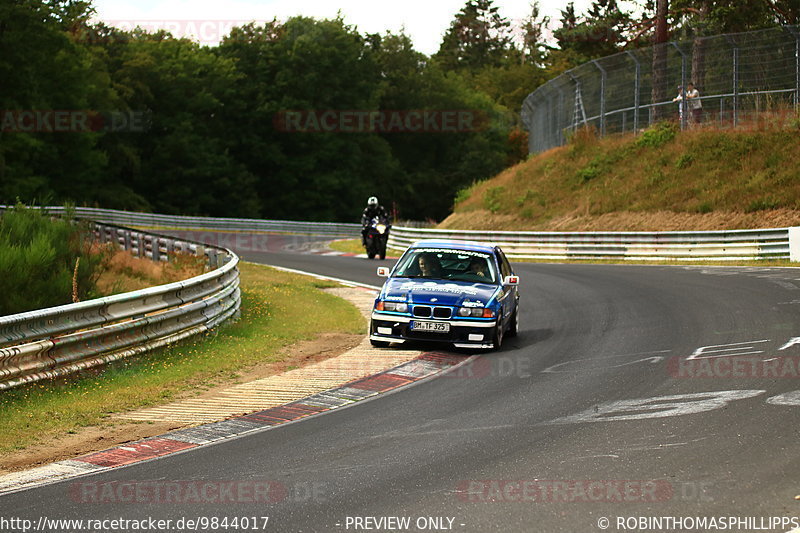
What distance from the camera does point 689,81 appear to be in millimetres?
34094

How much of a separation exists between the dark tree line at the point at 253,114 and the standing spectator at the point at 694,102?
983cm

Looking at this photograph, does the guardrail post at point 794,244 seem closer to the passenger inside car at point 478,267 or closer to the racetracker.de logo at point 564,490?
the passenger inside car at point 478,267

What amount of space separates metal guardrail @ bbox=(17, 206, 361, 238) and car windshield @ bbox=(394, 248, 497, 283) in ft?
126

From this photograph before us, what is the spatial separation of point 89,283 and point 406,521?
10.7 metres

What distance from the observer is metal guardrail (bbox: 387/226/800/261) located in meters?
26.3

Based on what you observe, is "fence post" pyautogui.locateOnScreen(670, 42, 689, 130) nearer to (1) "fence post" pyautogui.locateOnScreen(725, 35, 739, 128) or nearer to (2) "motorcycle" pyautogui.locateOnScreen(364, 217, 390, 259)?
(1) "fence post" pyautogui.locateOnScreen(725, 35, 739, 128)

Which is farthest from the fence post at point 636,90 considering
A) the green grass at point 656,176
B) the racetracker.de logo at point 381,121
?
the racetracker.de logo at point 381,121

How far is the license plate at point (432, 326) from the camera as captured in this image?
13.2 m

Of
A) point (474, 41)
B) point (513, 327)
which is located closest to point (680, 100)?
point (513, 327)

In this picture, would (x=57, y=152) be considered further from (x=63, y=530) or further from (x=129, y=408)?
(x=63, y=530)

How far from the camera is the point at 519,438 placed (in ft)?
26.9

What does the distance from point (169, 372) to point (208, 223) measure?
4377 cm

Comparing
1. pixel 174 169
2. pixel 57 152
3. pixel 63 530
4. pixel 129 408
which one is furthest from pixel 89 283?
pixel 174 169

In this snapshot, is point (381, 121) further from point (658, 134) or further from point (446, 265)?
point (446, 265)
